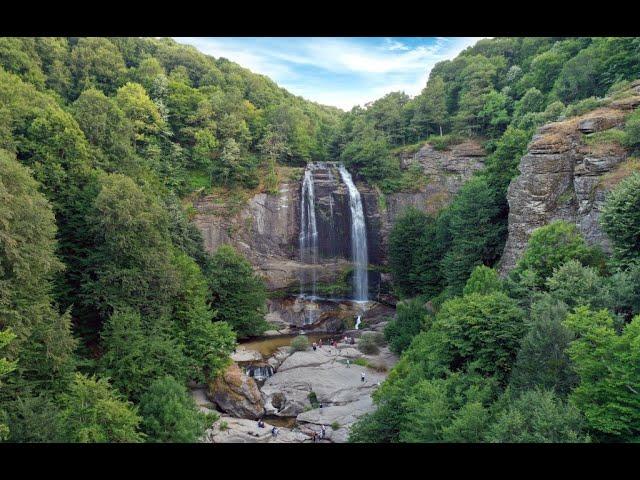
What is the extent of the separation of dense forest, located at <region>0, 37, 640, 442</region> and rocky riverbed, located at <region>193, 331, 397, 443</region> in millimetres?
1517

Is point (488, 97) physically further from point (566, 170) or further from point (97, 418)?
point (97, 418)

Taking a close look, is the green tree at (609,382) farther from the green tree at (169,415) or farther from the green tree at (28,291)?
the green tree at (28,291)

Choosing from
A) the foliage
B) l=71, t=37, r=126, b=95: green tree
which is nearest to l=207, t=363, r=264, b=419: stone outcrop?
the foliage

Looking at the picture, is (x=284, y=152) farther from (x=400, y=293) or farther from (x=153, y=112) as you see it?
(x=400, y=293)

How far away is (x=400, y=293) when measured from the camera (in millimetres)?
30531

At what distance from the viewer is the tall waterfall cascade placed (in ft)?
113

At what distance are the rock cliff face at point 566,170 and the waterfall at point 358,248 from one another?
1462cm

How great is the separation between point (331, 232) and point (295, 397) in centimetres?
1730

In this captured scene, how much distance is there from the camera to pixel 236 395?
19.0 meters

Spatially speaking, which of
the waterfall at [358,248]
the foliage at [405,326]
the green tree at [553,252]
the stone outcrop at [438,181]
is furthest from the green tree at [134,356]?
the stone outcrop at [438,181]

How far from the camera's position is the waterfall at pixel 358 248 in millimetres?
34281

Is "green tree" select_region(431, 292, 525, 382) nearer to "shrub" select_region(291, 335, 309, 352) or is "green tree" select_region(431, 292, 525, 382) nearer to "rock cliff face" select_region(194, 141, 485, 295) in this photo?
"shrub" select_region(291, 335, 309, 352)

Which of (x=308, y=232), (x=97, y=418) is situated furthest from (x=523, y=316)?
(x=308, y=232)

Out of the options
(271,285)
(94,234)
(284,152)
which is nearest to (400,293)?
(271,285)
